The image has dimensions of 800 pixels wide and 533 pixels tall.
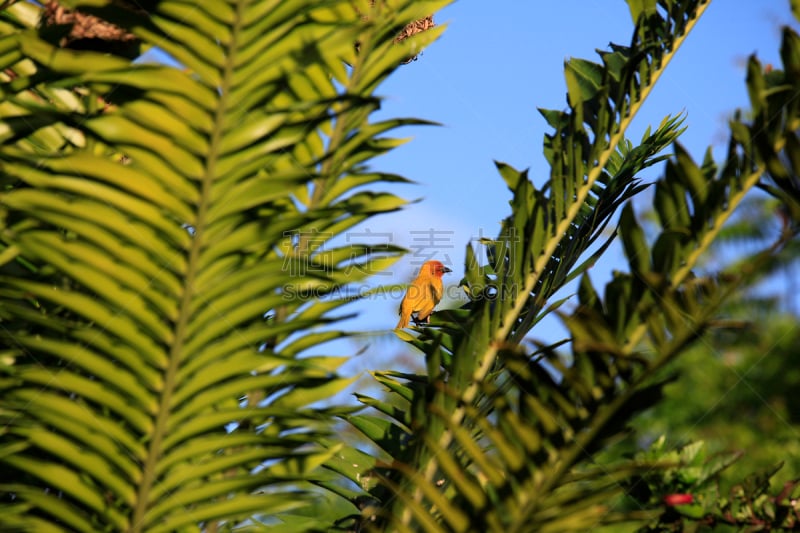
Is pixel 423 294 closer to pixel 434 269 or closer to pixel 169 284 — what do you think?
pixel 434 269

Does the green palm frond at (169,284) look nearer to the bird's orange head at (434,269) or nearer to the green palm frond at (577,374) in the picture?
the green palm frond at (577,374)

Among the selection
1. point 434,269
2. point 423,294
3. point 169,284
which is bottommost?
point 169,284

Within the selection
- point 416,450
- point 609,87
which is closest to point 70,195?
point 416,450

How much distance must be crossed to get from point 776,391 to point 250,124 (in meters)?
10.7

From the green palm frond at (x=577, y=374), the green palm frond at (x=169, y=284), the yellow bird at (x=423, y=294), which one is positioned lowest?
the green palm frond at (x=577, y=374)

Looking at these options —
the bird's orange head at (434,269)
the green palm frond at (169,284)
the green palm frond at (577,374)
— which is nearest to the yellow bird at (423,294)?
the bird's orange head at (434,269)

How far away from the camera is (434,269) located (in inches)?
181

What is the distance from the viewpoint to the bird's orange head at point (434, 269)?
179 inches

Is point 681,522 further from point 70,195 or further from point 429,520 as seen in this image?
point 70,195

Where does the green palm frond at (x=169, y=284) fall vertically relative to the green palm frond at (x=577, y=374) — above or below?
above

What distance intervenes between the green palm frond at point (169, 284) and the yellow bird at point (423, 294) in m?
3.30

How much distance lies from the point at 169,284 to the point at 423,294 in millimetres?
3430

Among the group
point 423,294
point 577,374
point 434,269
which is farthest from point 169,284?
point 434,269

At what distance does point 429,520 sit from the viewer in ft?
3.15
